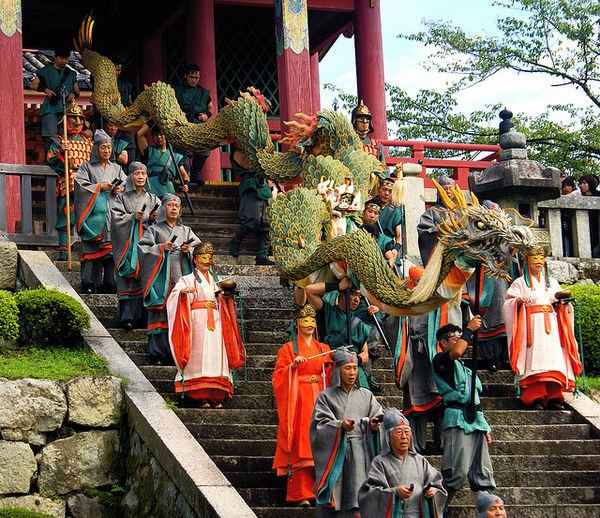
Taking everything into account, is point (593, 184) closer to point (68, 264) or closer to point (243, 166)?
point (243, 166)

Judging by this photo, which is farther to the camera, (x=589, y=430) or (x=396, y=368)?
(x=589, y=430)

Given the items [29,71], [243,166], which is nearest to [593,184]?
[243,166]

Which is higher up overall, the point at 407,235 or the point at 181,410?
the point at 407,235

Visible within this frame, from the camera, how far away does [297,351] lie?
13195 millimetres

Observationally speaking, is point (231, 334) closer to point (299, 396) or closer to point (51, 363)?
point (299, 396)

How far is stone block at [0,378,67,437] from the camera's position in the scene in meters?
13.5

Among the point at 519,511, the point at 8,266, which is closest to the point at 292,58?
the point at 8,266

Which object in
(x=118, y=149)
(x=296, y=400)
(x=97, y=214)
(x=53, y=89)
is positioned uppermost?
(x=53, y=89)

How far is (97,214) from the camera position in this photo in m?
16.3

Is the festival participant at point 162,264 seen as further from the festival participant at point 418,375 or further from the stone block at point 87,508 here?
the festival participant at point 418,375

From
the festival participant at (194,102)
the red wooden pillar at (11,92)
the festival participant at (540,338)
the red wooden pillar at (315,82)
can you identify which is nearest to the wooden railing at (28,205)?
the red wooden pillar at (11,92)

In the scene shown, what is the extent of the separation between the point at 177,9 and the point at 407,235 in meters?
6.24

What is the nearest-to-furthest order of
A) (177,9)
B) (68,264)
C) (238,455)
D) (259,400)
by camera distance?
(238,455), (259,400), (68,264), (177,9)

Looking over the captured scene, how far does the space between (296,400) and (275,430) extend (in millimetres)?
705
